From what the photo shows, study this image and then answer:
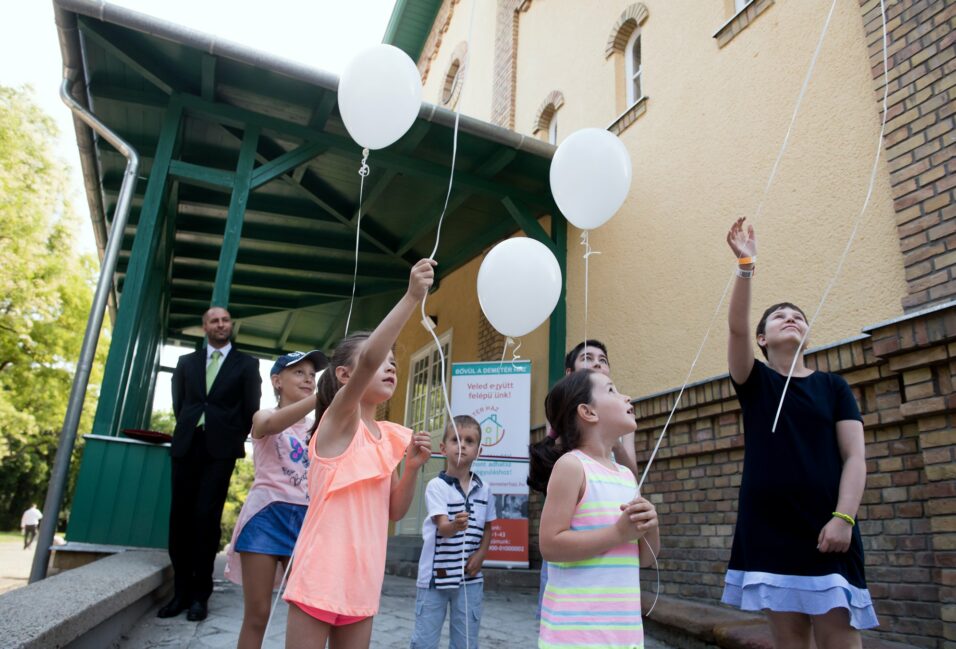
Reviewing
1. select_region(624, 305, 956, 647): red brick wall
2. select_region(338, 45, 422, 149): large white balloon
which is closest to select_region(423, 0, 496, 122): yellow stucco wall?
select_region(338, 45, 422, 149): large white balloon

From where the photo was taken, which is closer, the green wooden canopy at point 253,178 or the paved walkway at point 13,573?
the green wooden canopy at point 253,178

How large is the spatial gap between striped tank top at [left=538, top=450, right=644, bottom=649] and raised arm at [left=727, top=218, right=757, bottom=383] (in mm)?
803

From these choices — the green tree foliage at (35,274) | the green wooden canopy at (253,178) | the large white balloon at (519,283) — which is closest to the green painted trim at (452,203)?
the green wooden canopy at (253,178)

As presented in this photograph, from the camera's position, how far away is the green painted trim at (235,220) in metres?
5.53

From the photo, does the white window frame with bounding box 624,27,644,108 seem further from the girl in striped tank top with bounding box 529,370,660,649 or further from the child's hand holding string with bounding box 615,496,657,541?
the child's hand holding string with bounding box 615,496,657,541

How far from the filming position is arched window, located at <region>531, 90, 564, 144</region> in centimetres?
824

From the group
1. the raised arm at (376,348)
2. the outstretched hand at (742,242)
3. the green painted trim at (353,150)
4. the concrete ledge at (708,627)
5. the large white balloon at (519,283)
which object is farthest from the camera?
the green painted trim at (353,150)

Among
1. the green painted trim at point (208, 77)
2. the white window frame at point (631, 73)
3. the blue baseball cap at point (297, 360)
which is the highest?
the white window frame at point (631, 73)

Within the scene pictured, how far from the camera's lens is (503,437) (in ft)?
20.8

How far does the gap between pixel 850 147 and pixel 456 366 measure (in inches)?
155

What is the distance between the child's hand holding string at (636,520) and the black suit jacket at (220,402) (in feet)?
9.39

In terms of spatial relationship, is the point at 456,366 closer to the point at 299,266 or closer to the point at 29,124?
the point at 299,266

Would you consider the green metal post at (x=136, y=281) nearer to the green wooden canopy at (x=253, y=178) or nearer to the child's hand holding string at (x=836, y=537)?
the green wooden canopy at (x=253, y=178)

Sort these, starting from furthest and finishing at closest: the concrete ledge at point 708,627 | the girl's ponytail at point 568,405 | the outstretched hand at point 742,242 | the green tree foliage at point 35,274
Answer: the green tree foliage at point 35,274, the concrete ledge at point 708,627, the outstretched hand at point 742,242, the girl's ponytail at point 568,405
